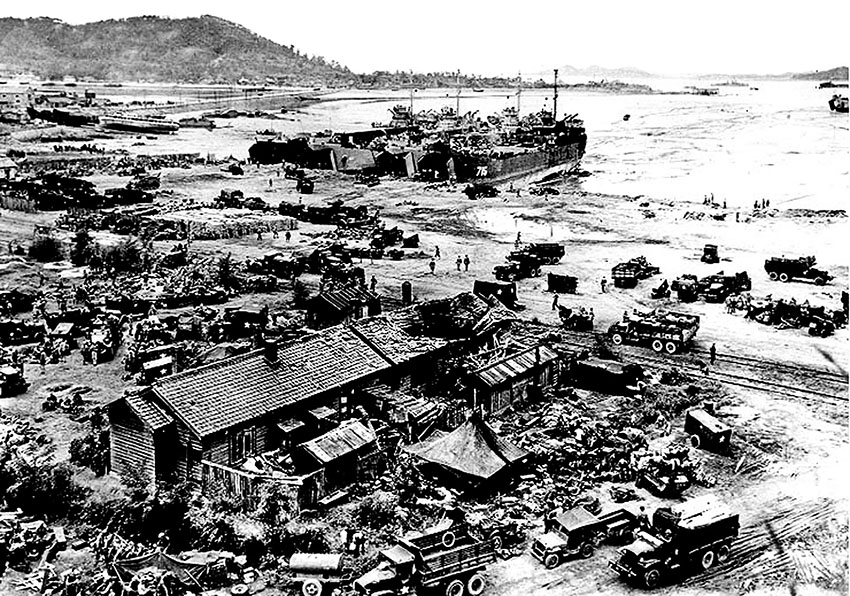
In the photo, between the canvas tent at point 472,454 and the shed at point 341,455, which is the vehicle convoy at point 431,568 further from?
the shed at point 341,455

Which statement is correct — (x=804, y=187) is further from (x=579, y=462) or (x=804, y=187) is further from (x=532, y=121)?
(x=579, y=462)

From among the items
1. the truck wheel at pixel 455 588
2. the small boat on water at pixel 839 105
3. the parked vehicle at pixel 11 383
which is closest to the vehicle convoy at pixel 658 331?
the truck wheel at pixel 455 588

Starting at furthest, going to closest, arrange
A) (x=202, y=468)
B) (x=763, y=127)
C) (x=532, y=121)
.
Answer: (x=763, y=127) → (x=532, y=121) → (x=202, y=468)

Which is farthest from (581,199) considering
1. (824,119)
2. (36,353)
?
(824,119)

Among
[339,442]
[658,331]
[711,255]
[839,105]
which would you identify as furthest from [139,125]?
[839,105]

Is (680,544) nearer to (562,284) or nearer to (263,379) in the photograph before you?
(263,379)

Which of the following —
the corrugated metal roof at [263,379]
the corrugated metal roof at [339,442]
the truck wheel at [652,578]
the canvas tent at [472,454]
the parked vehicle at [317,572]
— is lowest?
the truck wheel at [652,578]
